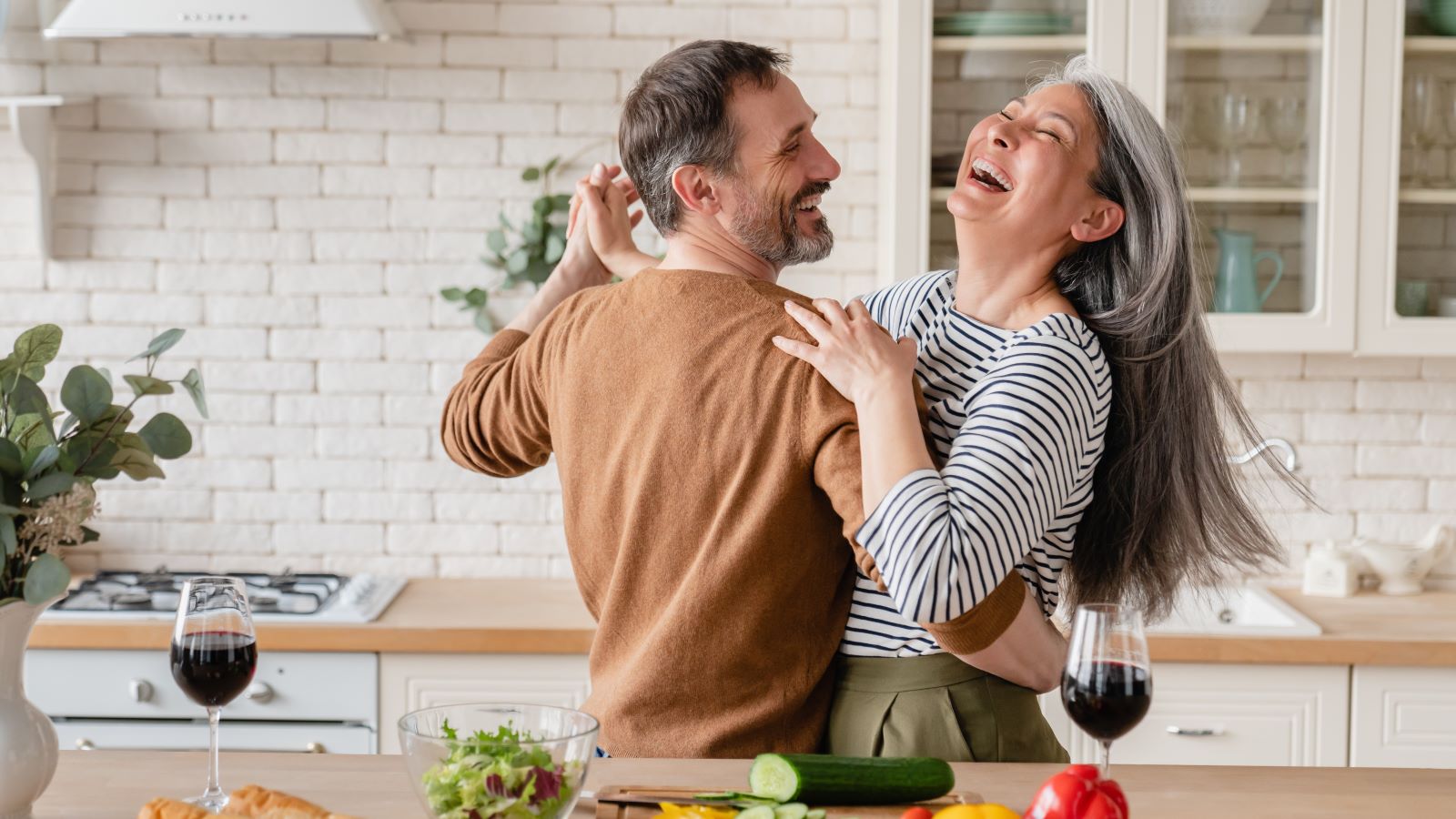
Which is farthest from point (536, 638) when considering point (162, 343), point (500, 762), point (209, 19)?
point (500, 762)

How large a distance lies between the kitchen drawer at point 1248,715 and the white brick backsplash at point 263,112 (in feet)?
7.49

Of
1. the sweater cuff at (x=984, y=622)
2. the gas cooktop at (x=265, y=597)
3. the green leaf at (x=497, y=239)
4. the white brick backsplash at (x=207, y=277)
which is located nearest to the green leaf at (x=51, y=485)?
the sweater cuff at (x=984, y=622)

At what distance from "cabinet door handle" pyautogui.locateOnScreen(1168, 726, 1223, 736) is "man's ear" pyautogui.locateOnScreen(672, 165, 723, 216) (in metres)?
1.71

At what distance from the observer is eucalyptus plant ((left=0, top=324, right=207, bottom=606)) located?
4.16ft

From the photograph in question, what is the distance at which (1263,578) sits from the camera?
3.30 meters

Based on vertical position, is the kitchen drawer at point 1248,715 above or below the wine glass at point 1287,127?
below

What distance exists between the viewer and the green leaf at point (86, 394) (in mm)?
1283

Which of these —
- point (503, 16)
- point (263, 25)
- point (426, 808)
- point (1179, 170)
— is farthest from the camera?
point (503, 16)

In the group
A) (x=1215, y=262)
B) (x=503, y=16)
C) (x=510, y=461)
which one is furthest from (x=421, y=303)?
(x=1215, y=262)

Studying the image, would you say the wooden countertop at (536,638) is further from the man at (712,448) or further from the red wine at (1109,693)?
the red wine at (1109,693)

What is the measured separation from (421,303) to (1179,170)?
6.80 feet

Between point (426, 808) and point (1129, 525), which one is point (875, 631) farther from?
point (426, 808)

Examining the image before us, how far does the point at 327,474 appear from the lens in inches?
133

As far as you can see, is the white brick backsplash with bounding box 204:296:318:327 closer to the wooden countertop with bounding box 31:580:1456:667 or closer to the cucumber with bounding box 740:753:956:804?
the wooden countertop with bounding box 31:580:1456:667
